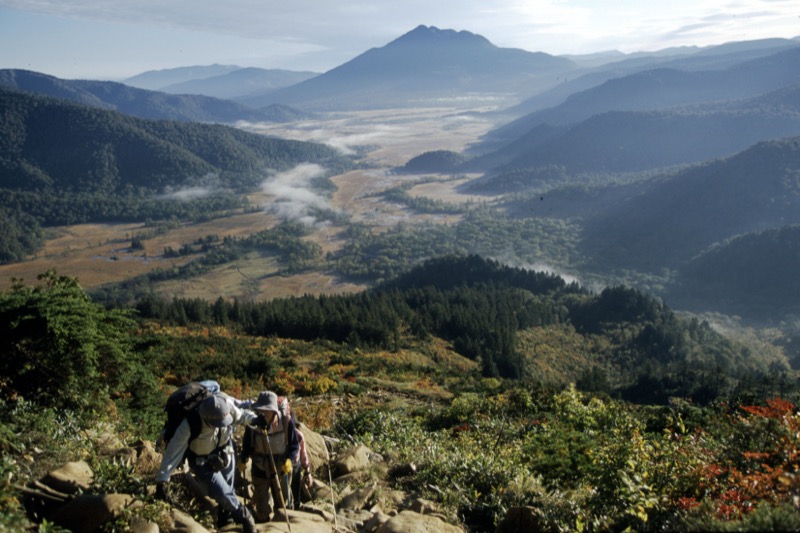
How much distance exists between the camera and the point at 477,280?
60.5m

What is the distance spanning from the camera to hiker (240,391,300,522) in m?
5.78

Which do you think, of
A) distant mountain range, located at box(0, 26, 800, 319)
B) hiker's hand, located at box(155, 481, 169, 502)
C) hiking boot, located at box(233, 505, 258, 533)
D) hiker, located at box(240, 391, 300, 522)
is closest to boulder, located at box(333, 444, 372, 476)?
hiker, located at box(240, 391, 300, 522)

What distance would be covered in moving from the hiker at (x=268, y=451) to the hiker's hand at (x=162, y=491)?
0.82m

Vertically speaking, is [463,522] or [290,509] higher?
[290,509]

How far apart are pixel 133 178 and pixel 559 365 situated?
16755 cm

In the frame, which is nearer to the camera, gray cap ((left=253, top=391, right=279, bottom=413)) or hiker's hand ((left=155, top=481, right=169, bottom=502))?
hiker's hand ((left=155, top=481, right=169, bottom=502))

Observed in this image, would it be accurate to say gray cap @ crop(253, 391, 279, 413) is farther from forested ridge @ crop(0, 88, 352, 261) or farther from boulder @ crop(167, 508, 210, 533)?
forested ridge @ crop(0, 88, 352, 261)

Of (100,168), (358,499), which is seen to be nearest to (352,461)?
(358,499)

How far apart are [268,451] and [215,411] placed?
0.90 metres

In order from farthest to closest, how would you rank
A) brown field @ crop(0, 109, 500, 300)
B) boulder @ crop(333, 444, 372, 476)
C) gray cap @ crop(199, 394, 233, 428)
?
brown field @ crop(0, 109, 500, 300) < boulder @ crop(333, 444, 372, 476) < gray cap @ crop(199, 394, 233, 428)

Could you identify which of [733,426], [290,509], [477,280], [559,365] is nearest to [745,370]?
[559,365]

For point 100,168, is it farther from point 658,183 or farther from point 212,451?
point 212,451

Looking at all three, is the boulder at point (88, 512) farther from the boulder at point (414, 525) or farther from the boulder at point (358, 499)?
the boulder at point (358, 499)

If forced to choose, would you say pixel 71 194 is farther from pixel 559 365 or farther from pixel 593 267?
pixel 559 365
